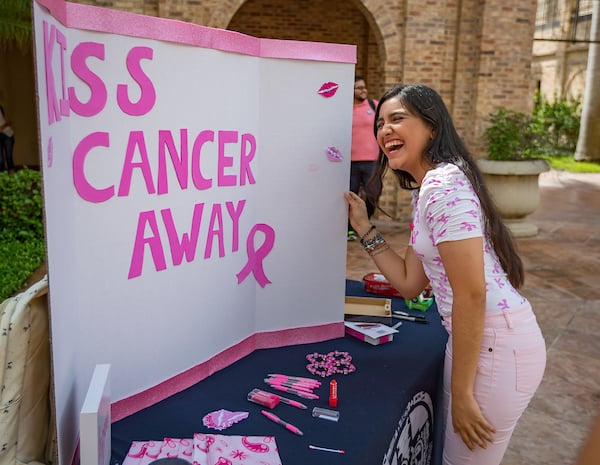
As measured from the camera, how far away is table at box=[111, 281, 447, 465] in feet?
4.51

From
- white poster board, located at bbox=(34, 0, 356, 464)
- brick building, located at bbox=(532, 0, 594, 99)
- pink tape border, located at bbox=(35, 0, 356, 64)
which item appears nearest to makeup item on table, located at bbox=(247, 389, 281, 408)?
white poster board, located at bbox=(34, 0, 356, 464)

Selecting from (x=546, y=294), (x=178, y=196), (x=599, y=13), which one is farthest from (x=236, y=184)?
(x=599, y=13)

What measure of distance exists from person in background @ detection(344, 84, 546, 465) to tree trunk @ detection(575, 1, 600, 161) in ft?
50.3

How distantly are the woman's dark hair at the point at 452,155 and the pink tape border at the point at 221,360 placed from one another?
653 mm

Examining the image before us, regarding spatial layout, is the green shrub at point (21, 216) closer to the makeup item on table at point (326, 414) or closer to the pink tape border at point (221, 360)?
the pink tape border at point (221, 360)

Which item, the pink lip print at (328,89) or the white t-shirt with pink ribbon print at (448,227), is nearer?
the white t-shirt with pink ribbon print at (448,227)

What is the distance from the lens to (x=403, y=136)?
1.63 m

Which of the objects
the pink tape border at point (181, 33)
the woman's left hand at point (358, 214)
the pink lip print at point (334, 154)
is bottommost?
the woman's left hand at point (358, 214)

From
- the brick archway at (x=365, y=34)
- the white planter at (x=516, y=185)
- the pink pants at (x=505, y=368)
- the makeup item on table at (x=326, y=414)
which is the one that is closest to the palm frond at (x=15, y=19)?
the brick archway at (x=365, y=34)

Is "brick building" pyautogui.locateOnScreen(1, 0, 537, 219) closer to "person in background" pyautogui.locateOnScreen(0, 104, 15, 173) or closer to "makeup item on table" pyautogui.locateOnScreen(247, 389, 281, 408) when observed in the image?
"person in background" pyautogui.locateOnScreen(0, 104, 15, 173)

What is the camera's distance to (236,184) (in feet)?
5.59

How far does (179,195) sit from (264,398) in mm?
576

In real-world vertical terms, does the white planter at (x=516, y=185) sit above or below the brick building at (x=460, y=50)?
below

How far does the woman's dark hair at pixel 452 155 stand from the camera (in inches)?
61.0
